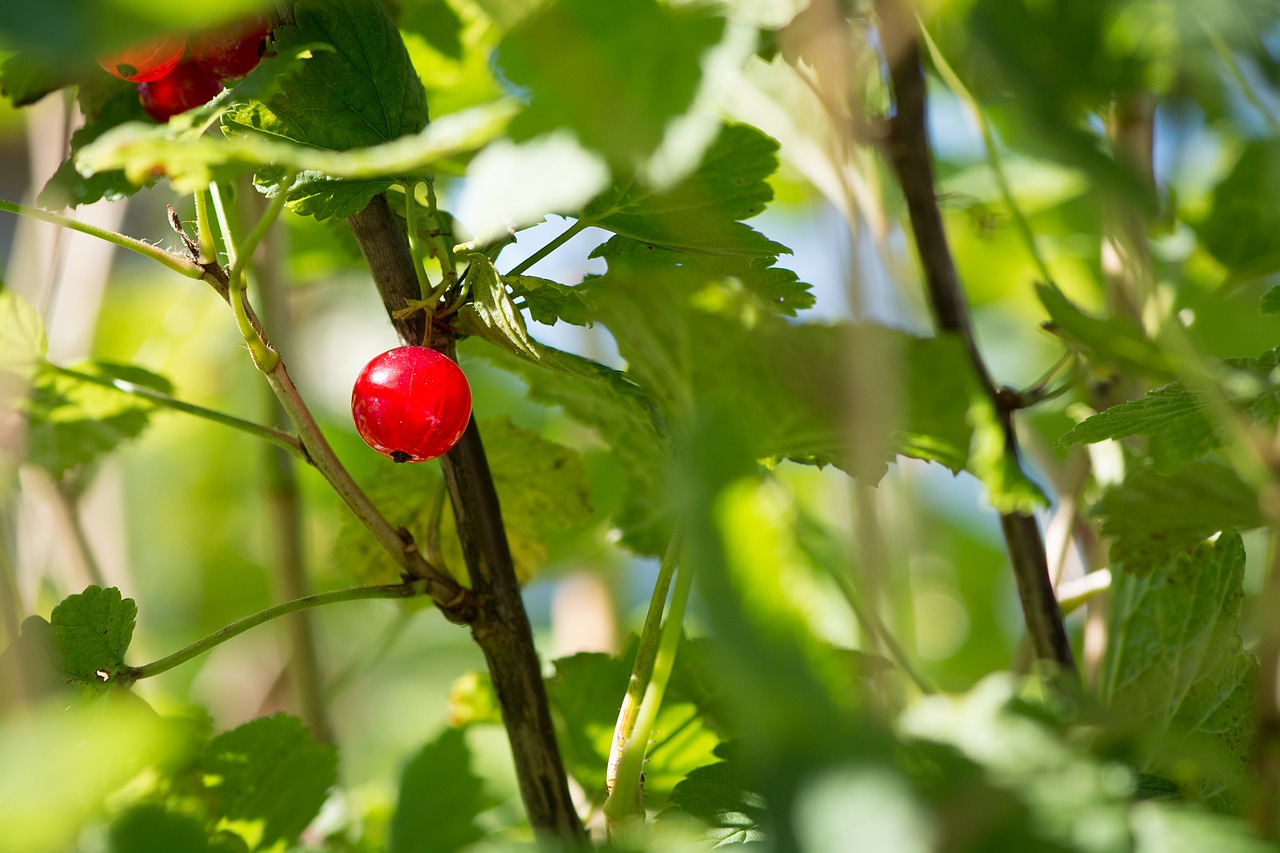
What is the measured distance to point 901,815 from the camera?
0.22m

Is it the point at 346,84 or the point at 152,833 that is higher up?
the point at 346,84

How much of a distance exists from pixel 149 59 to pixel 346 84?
2.9 inches

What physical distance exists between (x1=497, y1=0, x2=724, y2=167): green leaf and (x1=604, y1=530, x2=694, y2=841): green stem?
0.17 m

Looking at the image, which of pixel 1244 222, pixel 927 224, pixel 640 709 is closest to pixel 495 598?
pixel 640 709

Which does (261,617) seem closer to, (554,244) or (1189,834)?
(554,244)

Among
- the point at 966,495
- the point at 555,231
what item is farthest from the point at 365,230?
the point at 966,495

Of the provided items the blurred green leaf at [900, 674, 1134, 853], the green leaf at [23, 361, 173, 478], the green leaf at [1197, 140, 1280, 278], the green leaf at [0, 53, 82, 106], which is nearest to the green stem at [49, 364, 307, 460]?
the green leaf at [23, 361, 173, 478]

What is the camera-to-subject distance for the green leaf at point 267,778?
46 centimetres

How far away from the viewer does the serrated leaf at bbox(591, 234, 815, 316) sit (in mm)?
428

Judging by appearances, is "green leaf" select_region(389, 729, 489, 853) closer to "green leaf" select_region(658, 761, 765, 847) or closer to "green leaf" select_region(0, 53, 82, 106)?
"green leaf" select_region(658, 761, 765, 847)

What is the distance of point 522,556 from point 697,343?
16 cm

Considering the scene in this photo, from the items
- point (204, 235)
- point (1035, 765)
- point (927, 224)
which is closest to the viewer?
point (1035, 765)

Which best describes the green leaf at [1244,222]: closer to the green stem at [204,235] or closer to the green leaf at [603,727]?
the green leaf at [603,727]

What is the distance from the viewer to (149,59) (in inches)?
15.6
